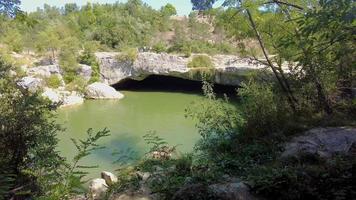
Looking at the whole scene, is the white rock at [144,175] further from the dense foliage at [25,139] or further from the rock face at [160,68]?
the rock face at [160,68]

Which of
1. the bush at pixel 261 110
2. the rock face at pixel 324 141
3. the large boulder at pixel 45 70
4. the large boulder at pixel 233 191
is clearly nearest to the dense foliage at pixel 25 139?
the large boulder at pixel 233 191

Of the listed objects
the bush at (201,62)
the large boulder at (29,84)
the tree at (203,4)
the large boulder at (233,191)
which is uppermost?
the tree at (203,4)

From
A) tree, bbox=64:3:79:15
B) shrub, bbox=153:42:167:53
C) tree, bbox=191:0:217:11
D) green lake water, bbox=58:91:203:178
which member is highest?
tree, bbox=64:3:79:15

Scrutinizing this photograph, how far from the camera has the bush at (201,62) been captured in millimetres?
20891

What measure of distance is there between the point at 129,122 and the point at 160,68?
7729 millimetres

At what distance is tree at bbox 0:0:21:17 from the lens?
3.59 metres

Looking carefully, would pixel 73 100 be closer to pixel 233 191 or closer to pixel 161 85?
A: pixel 161 85

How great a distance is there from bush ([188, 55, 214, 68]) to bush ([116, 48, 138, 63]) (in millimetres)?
3761

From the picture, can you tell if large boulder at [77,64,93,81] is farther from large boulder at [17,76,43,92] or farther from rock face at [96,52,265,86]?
large boulder at [17,76,43,92]

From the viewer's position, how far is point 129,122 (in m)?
15.3

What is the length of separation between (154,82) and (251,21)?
19.9m

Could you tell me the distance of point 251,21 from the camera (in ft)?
23.1

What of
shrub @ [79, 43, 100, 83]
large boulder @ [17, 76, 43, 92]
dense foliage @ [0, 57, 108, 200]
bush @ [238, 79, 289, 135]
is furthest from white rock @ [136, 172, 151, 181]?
shrub @ [79, 43, 100, 83]

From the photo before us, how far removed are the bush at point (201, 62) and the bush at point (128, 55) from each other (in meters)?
3.76
